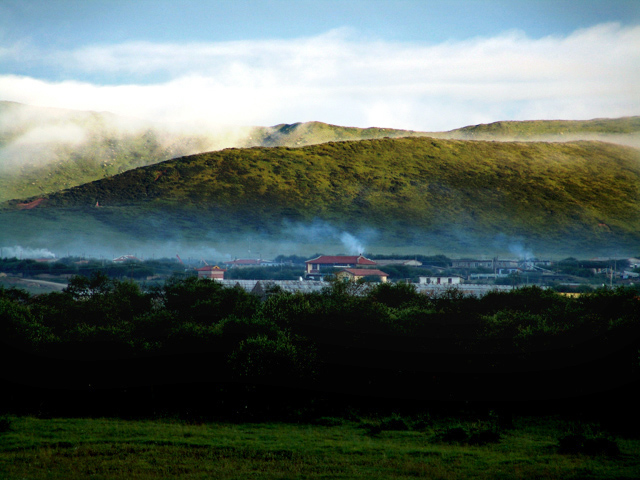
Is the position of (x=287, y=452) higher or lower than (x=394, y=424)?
higher

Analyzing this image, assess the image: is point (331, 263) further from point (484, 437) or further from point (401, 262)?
point (484, 437)

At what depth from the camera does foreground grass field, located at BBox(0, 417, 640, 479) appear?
20266mm

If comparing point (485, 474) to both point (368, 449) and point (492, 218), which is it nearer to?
point (368, 449)

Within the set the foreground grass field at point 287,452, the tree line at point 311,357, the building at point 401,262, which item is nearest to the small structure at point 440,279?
the building at point 401,262

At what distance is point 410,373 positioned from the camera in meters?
40.2

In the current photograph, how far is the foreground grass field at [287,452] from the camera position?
2027cm

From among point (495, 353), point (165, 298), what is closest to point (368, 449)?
point (495, 353)

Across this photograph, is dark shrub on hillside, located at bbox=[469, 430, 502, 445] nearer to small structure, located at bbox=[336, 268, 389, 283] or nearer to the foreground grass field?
the foreground grass field

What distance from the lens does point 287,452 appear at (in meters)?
23.7

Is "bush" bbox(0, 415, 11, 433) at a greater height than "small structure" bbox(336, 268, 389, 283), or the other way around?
"small structure" bbox(336, 268, 389, 283)

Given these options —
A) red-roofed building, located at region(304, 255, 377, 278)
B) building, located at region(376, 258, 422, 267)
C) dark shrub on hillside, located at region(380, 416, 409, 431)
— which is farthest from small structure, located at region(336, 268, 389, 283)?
dark shrub on hillside, located at region(380, 416, 409, 431)

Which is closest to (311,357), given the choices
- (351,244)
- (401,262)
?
(401,262)

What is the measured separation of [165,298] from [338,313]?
20616 mm

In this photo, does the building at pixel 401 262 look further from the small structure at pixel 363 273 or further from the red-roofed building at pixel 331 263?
the small structure at pixel 363 273
